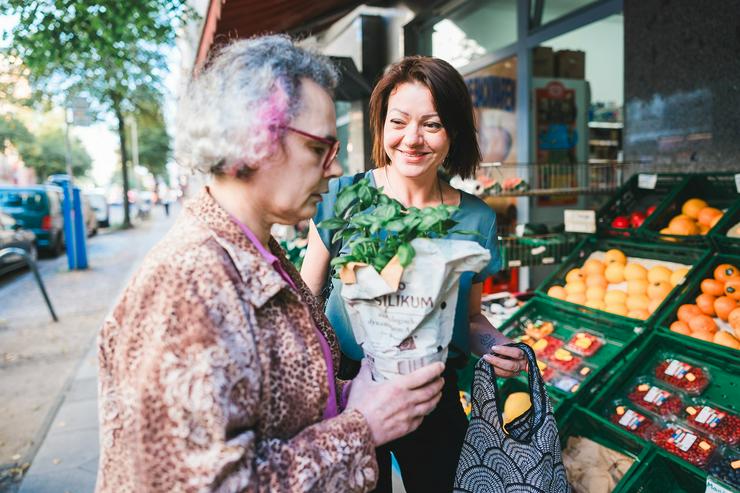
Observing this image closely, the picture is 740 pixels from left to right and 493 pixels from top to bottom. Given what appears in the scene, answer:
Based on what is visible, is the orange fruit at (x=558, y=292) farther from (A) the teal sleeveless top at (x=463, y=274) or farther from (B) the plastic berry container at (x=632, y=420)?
(A) the teal sleeveless top at (x=463, y=274)

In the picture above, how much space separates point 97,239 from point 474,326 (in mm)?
18791

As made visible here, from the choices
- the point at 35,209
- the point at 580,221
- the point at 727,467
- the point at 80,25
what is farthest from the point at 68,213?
the point at 727,467

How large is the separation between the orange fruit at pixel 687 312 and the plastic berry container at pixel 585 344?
0.41 m

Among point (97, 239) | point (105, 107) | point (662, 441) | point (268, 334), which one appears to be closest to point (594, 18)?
point (662, 441)

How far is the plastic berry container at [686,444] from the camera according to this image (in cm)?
203

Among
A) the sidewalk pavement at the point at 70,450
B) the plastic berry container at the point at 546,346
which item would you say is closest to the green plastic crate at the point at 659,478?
the plastic berry container at the point at 546,346

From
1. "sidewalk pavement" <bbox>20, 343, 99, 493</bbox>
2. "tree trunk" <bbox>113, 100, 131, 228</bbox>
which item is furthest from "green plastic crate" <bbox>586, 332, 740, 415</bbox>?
"tree trunk" <bbox>113, 100, 131, 228</bbox>

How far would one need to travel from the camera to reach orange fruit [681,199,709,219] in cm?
309

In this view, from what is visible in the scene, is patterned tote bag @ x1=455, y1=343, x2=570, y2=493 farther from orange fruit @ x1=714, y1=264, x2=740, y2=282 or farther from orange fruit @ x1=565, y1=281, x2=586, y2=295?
orange fruit @ x1=565, y1=281, x2=586, y2=295

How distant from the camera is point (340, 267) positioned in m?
1.15

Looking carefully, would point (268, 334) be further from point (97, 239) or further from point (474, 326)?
point (97, 239)

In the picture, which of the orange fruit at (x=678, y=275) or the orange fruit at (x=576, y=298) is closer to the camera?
the orange fruit at (x=678, y=275)

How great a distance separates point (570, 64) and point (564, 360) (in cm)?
453

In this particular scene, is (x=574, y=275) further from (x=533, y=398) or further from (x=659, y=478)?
(x=533, y=398)
